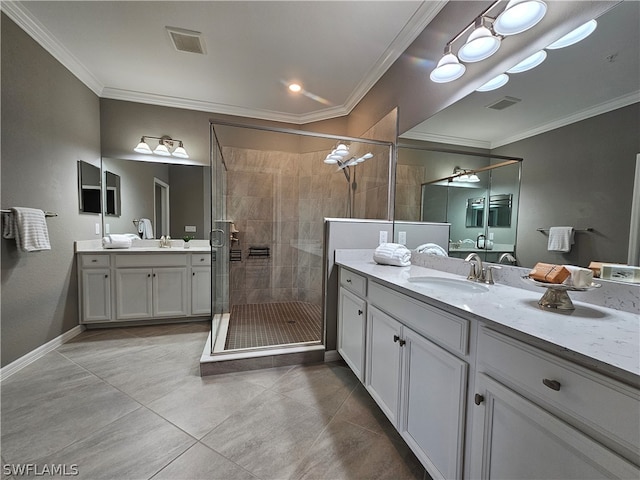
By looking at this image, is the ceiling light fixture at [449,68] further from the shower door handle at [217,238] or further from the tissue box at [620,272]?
the shower door handle at [217,238]

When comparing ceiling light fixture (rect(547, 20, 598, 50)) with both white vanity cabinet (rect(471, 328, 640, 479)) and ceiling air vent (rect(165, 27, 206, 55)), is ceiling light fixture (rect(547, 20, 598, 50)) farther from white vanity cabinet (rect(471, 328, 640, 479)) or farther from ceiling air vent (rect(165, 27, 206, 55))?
ceiling air vent (rect(165, 27, 206, 55))

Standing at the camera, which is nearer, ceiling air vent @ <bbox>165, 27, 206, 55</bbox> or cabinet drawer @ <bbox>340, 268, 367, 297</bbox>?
cabinet drawer @ <bbox>340, 268, 367, 297</bbox>

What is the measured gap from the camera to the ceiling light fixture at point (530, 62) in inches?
47.1

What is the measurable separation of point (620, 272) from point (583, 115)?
0.62m

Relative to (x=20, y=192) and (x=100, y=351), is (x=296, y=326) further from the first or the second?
(x=20, y=192)

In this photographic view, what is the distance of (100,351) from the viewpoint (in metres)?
2.40

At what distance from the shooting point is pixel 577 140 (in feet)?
3.50

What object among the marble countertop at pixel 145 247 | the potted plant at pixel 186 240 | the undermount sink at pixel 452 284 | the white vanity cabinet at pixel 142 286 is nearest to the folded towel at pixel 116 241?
the marble countertop at pixel 145 247

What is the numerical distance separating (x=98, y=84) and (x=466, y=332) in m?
4.14

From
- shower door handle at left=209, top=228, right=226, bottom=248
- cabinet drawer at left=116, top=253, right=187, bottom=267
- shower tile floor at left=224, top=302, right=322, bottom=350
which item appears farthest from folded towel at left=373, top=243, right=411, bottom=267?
cabinet drawer at left=116, top=253, right=187, bottom=267

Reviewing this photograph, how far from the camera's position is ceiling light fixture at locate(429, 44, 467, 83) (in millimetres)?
1596

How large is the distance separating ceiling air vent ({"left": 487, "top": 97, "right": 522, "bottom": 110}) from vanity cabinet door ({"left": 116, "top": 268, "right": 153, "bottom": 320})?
3.37 metres

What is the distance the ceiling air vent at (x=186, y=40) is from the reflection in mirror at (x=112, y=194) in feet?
5.60

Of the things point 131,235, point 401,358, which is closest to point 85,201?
point 131,235
